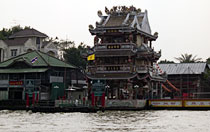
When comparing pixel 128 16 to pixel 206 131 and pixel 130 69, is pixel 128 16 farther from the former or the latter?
pixel 206 131

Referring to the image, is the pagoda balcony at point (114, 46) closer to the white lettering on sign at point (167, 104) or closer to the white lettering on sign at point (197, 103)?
the white lettering on sign at point (167, 104)

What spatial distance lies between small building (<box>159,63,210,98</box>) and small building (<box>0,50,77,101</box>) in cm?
2224

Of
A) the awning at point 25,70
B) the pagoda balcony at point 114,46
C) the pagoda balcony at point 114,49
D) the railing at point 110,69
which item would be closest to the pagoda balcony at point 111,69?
the railing at point 110,69

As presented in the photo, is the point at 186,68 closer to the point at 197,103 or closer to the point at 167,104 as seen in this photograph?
the point at 167,104

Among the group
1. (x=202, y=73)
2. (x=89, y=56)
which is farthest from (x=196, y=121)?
(x=202, y=73)

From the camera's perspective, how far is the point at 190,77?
3329 inches

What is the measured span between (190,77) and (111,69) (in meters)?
25.1

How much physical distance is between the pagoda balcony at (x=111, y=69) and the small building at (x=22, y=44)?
25.9 metres

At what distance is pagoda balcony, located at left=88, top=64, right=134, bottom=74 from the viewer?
6300cm

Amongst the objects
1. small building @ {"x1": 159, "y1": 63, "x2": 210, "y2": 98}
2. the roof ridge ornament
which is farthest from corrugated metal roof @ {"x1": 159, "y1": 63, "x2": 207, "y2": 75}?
the roof ridge ornament

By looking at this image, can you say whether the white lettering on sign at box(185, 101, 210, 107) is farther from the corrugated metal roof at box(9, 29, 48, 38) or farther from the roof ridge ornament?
the corrugated metal roof at box(9, 29, 48, 38)

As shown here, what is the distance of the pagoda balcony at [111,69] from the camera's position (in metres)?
63.0

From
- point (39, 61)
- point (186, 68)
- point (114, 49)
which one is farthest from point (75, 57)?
point (114, 49)

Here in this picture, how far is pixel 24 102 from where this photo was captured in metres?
65.4
